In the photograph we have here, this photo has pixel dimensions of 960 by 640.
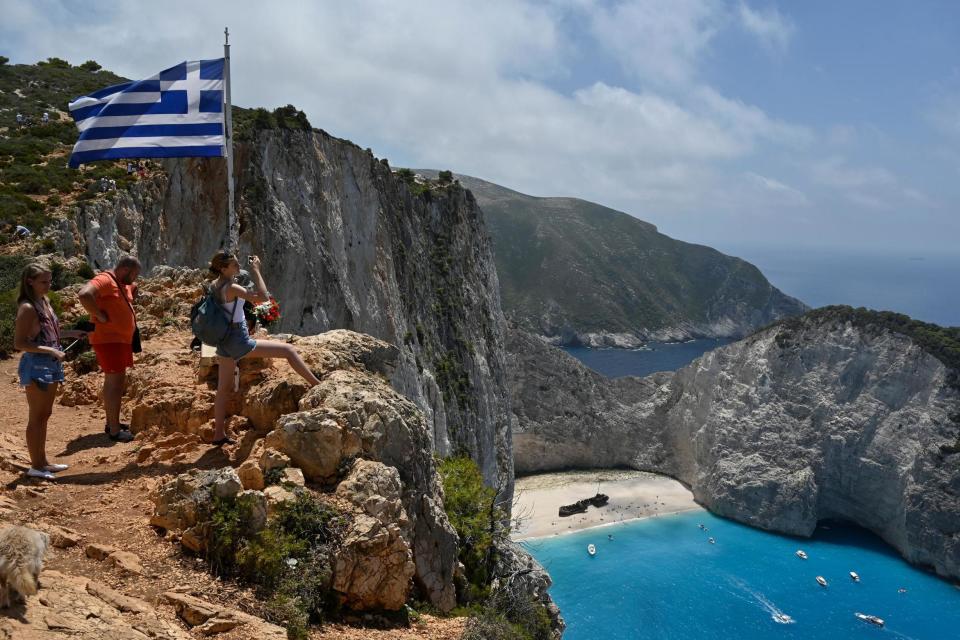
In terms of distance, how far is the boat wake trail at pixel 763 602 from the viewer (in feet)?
126

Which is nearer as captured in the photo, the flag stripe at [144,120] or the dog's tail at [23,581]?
the dog's tail at [23,581]

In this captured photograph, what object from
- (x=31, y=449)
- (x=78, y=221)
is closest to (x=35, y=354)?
(x=31, y=449)

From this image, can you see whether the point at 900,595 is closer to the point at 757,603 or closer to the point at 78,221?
the point at 757,603

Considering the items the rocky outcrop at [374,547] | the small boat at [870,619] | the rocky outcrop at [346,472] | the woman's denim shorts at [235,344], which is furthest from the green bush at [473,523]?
the small boat at [870,619]

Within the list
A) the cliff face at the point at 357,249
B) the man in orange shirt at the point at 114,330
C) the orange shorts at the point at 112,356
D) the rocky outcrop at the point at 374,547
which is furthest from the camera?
the cliff face at the point at 357,249

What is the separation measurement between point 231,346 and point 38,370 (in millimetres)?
1920

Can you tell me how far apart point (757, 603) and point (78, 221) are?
136 feet

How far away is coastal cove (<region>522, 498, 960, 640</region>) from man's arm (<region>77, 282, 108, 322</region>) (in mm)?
34093

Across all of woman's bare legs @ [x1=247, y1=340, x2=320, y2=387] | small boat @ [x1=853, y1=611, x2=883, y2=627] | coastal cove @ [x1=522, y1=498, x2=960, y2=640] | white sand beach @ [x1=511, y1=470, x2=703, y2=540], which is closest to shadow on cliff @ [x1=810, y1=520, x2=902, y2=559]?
coastal cove @ [x1=522, y1=498, x2=960, y2=640]

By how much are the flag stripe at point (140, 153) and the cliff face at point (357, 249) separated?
7034mm

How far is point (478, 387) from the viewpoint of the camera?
42406 millimetres

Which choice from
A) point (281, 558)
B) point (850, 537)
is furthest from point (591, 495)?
point (281, 558)

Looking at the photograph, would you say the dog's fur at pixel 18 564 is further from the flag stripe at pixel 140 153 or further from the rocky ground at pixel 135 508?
Result: the flag stripe at pixel 140 153

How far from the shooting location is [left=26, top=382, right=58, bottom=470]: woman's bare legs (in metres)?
6.62
